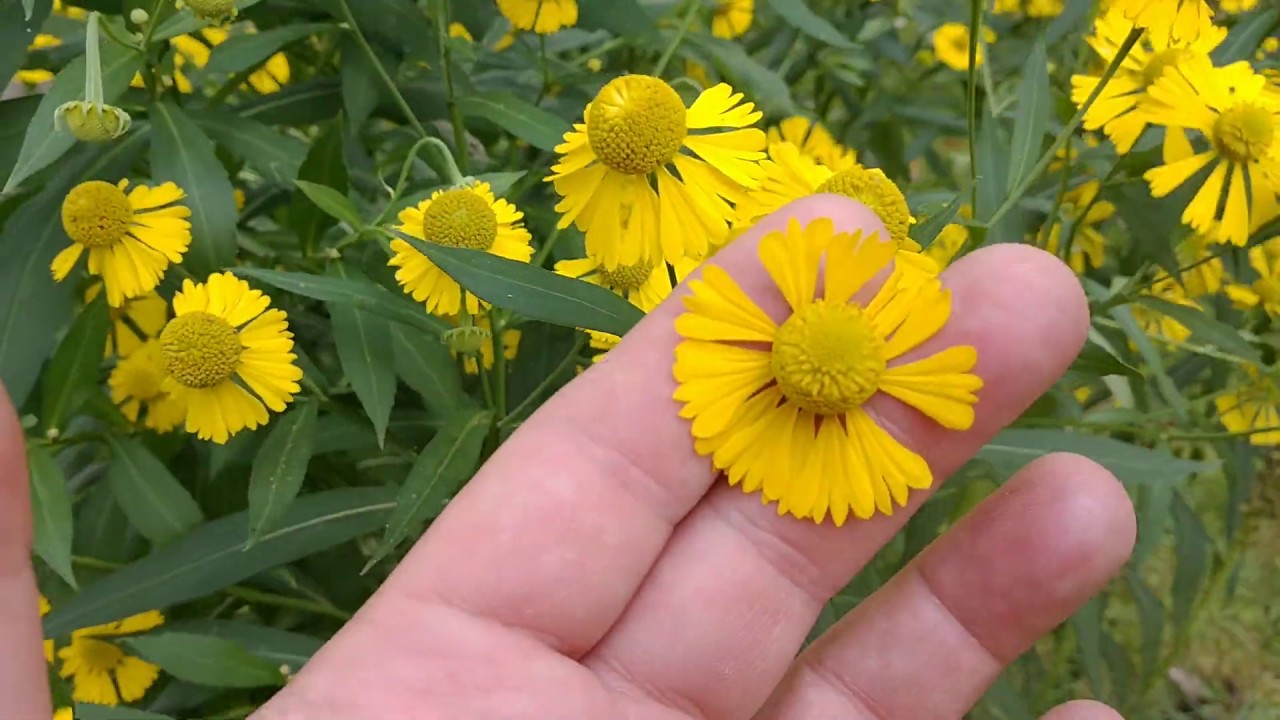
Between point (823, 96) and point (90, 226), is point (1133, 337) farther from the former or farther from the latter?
point (90, 226)

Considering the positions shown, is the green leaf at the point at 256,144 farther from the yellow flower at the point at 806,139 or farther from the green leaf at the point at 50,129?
the yellow flower at the point at 806,139

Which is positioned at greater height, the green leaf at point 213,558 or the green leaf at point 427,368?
the green leaf at point 427,368

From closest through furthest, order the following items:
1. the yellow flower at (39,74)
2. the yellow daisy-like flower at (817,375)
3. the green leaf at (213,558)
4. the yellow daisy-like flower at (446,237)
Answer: the yellow daisy-like flower at (817,375), the yellow daisy-like flower at (446,237), the green leaf at (213,558), the yellow flower at (39,74)

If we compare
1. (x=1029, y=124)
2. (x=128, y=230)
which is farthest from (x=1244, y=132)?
(x=128, y=230)

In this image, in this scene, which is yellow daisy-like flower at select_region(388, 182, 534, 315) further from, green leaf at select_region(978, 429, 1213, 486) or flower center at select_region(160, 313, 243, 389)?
green leaf at select_region(978, 429, 1213, 486)

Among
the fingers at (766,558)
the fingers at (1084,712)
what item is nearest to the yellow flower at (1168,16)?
the fingers at (766,558)
